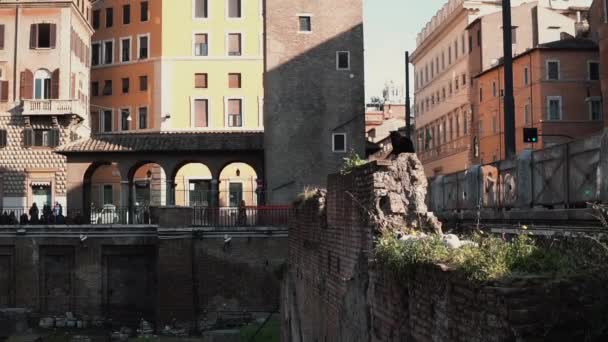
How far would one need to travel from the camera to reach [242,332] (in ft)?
82.8

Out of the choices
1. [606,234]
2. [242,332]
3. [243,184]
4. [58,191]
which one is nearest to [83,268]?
[242,332]

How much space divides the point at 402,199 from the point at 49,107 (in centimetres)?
4200

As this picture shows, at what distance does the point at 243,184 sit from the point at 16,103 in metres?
14.3

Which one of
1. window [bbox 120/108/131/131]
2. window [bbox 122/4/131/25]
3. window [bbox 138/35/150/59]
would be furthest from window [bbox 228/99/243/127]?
window [bbox 122/4/131/25]

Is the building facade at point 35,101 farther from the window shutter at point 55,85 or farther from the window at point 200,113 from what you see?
the window at point 200,113

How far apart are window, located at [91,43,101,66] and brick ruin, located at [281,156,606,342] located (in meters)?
45.2

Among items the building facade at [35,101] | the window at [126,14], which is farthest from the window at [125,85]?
the building facade at [35,101]

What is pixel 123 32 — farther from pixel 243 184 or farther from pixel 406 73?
pixel 406 73

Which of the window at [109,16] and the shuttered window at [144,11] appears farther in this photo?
the window at [109,16]

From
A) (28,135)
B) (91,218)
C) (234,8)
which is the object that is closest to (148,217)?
(91,218)

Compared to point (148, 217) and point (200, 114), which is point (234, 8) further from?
point (148, 217)

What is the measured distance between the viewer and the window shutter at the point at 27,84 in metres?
48.3

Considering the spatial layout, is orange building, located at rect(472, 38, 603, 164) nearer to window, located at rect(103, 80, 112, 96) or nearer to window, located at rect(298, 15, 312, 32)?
window, located at rect(298, 15, 312, 32)

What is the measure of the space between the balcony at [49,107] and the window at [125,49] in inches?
413
